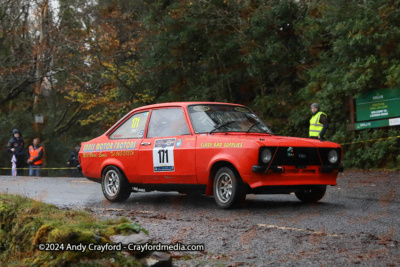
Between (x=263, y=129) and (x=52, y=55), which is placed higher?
(x=52, y=55)

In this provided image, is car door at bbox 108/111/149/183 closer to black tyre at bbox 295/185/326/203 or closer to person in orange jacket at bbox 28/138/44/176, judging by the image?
black tyre at bbox 295/185/326/203

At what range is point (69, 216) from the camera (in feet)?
19.6

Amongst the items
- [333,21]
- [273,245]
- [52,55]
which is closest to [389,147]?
[333,21]

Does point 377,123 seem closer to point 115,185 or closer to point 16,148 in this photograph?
point 115,185

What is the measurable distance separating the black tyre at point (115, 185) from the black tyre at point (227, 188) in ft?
7.06

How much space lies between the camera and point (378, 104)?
18.6m

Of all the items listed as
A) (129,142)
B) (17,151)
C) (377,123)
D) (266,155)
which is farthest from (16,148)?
(266,155)

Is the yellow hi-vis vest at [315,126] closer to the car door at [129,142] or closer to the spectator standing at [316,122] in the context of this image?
the spectator standing at [316,122]

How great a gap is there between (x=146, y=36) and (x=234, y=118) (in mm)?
19407

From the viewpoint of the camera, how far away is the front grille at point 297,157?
8586mm

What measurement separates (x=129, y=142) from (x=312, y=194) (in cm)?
337

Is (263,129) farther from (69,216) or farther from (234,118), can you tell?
(69,216)

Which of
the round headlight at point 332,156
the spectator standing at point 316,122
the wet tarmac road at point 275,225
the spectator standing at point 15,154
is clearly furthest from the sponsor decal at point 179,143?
the spectator standing at point 15,154

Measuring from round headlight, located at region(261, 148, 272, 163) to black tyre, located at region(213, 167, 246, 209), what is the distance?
523mm
